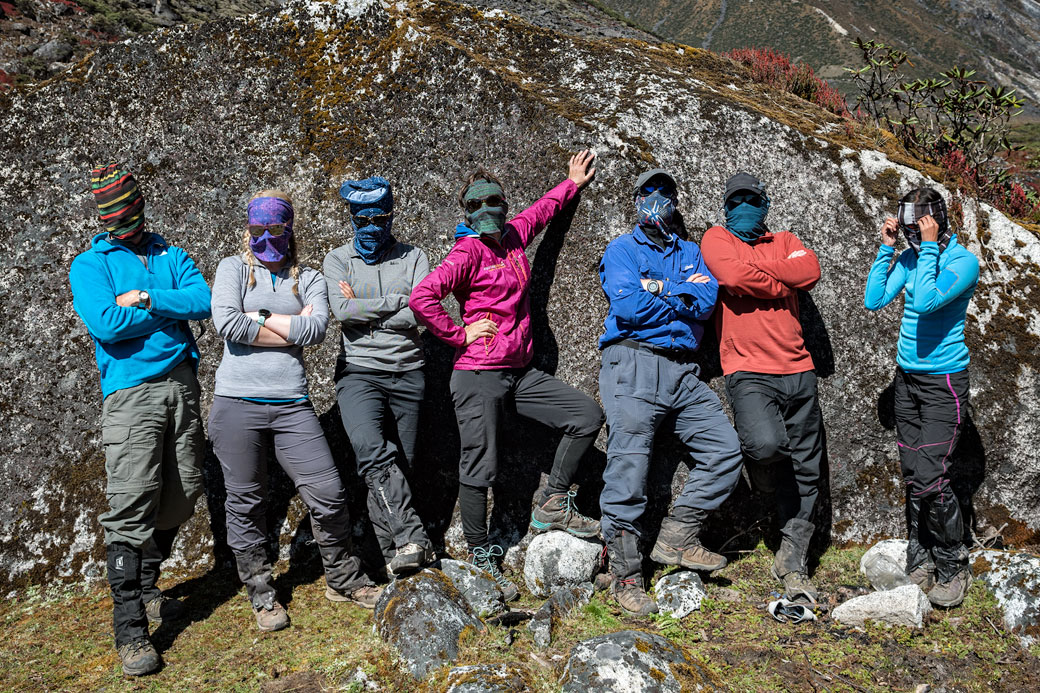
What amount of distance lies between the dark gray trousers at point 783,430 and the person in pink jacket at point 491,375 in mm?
1213

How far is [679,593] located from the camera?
554cm

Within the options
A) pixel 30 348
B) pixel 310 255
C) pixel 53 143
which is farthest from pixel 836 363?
pixel 53 143

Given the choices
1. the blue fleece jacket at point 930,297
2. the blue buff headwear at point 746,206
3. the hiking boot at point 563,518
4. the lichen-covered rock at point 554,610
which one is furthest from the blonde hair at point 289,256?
the blue fleece jacket at point 930,297

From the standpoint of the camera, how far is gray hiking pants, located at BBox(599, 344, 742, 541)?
221 inches

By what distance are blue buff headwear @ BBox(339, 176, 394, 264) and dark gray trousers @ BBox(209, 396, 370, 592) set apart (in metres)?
1.40

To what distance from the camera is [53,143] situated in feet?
24.0

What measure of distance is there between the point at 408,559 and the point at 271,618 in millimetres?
1127

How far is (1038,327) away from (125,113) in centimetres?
962

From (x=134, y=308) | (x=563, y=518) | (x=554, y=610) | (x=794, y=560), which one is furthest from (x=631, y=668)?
(x=134, y=308)

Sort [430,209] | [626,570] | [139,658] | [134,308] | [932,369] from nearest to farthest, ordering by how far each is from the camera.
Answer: [139,658], [134,308], [626,570], [932,369], [430,209]

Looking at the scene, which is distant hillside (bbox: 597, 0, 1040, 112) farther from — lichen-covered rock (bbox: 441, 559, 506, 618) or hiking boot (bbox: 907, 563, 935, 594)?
lichen-covered rock (bbox: 441, 559, 506, 618)

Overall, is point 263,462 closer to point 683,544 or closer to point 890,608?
point 683,544

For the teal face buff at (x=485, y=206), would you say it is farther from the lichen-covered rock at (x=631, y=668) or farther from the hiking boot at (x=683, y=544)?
the lichen-covered rock at (x=631, y=668)

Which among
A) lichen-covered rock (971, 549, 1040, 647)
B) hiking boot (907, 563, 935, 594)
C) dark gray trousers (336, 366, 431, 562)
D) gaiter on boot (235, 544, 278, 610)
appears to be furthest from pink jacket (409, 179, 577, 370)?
lichen-covered rock (971, 549, 1040, 647)
